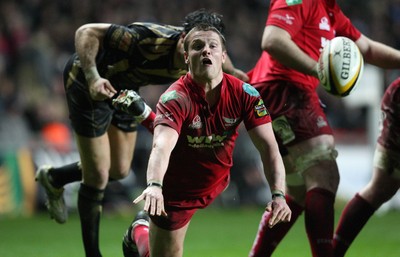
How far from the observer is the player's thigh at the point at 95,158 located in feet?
21.9

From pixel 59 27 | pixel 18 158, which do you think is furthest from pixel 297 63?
pixel 59 27

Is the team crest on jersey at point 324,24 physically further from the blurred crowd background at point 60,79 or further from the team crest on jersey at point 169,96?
the blurred crowd background at point 60,79

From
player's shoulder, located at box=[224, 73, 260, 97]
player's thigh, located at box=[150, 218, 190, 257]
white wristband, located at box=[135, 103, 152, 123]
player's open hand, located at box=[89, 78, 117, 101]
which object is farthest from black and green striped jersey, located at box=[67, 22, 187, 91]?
player's thigh, located at box=[150, 218, 190, 257]

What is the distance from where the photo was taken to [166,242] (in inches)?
208

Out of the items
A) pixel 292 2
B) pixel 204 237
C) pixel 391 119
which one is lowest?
pixel 204 237

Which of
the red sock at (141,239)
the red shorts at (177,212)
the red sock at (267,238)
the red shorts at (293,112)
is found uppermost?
the red shorts at (293,112)

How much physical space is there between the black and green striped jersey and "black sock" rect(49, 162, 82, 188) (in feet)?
2.94

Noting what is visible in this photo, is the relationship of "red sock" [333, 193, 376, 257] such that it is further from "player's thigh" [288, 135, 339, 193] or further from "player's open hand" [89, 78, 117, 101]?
"player's open hand" [89, 78, 117, 101]

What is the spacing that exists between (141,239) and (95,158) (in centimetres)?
A: 110

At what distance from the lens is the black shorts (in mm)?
6691

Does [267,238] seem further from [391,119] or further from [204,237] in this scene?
[204,237]

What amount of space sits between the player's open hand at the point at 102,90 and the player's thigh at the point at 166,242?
1.17m

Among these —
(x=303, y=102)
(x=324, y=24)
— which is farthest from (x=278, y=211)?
(x=324, y=24)

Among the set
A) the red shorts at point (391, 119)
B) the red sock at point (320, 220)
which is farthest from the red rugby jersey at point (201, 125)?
the red shorts at point (391, 119)
